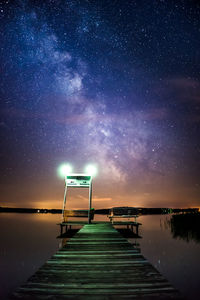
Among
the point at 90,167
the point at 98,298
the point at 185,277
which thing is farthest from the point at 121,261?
the point at 90,167

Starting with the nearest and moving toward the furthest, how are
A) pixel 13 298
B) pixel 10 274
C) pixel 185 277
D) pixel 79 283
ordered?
1. pixel 13 298
2. pixel 79 283
3. pixel 185 277
4. pixel 10 274

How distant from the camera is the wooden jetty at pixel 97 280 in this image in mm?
3475

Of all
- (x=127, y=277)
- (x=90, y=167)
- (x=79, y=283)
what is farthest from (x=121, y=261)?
(x=90, y=167)

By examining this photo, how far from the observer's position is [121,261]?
5531 millimetres

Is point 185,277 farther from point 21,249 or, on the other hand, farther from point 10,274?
point 21,249

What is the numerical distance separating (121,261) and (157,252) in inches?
512

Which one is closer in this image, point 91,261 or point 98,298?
point 98,298

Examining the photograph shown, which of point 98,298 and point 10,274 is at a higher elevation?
point 98,298

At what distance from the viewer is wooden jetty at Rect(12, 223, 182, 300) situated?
347cm

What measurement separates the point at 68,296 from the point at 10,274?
1062cm

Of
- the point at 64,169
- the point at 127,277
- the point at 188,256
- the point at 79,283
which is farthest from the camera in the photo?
the point at 64,169

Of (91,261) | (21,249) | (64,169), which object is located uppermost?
(64,169)

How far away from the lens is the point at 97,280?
415 cm

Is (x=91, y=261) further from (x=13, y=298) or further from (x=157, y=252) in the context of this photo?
(x=157, y=252)
